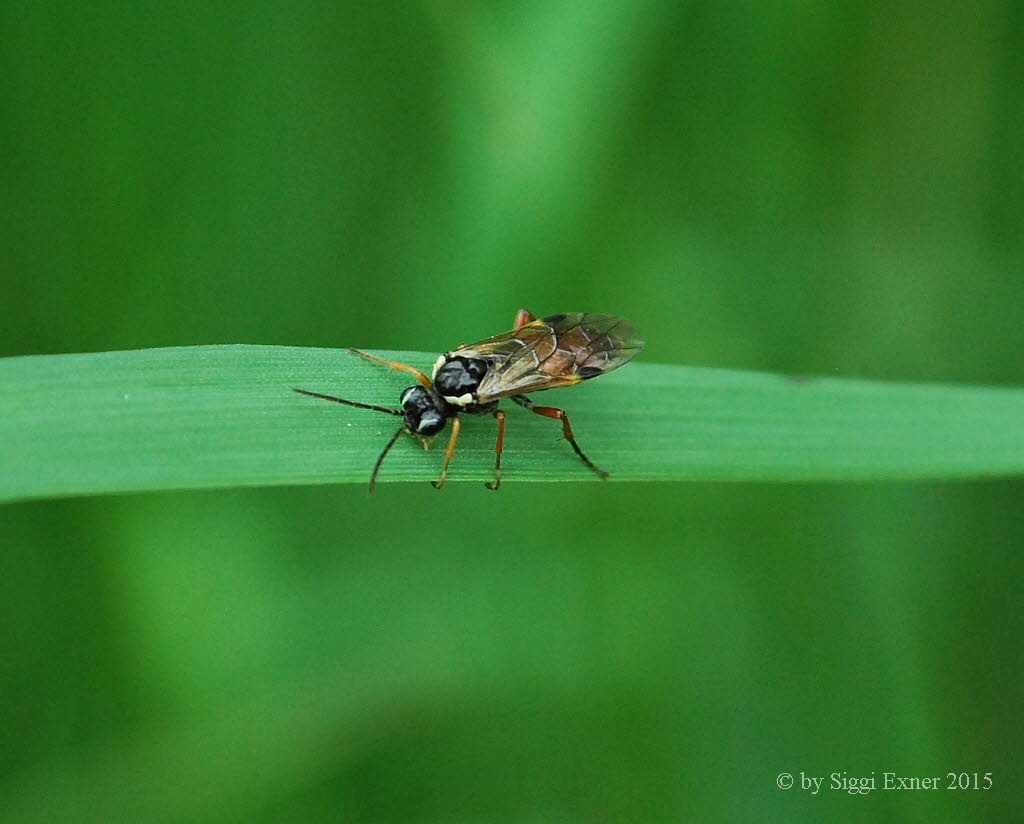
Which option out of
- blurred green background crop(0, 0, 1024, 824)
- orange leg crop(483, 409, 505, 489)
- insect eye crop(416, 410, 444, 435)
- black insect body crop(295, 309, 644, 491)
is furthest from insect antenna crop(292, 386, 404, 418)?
blurred green background crop(0, 0, 1024, 824)

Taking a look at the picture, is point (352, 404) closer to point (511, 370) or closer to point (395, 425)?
point (395, 425)

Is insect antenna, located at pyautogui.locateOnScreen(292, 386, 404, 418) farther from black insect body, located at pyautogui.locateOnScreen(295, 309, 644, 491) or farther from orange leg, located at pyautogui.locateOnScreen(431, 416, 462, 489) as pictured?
orange leg, located at pyautogui.locateOnScreen(431, 416, 462, 489)

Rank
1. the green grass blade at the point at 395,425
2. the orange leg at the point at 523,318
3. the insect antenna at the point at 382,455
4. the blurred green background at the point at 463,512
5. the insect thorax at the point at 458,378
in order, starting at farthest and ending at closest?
the orange leg at the point at 523,318 < the blurred green background at the point at 463,512 < the insect thorax at the point at 458,378 < the insect antenna at the point at 382,455 < the green grass blade at the point at 395,425

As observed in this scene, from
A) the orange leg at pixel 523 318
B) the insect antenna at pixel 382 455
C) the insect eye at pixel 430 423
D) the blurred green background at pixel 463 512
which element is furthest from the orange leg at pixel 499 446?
the orange leg at pixel 523 318

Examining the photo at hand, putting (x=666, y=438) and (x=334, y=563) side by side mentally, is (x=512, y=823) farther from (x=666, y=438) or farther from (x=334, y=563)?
(x=666, y=438)

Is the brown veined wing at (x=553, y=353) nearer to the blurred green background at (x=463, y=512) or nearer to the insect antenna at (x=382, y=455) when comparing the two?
the blurred green background at (x=463, y=512)

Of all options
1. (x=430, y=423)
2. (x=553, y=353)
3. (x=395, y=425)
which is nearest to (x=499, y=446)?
(x=430, y=423)
